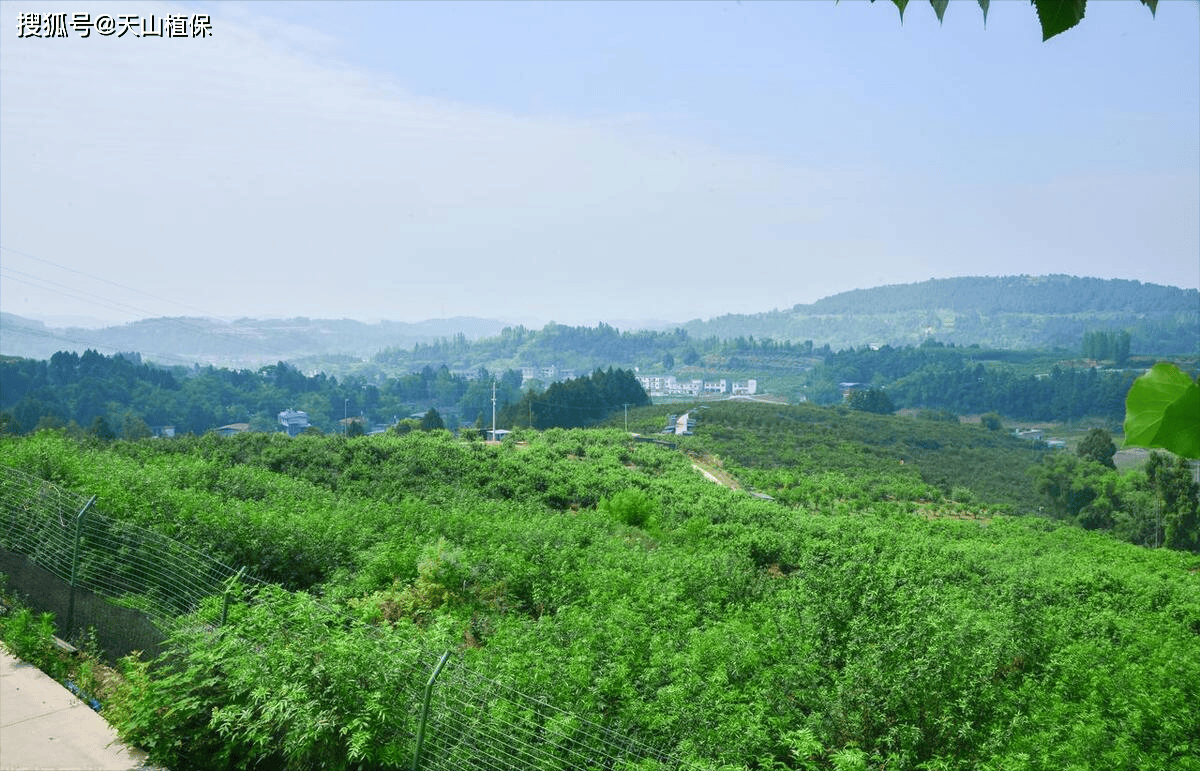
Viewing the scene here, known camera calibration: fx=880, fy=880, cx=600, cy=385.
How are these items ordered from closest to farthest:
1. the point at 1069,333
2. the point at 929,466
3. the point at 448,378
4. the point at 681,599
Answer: the point at 681,599 → the point at 929,466 → the point at 448,378 → the point at 1069,333

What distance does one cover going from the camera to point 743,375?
395 feet

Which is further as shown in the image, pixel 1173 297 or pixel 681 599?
pixel 1173 297

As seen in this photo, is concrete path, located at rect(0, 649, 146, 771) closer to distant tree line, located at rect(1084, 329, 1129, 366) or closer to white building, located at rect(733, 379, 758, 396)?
white building, located at rect(733, 379, 758, 396)

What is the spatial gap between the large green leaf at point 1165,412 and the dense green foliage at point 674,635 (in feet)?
12.8

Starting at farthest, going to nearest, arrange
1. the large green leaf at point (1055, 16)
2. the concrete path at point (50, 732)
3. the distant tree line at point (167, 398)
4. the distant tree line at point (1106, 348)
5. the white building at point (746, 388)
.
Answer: the white building at point (746, 388) → the distant tree line at point (1106, 348) → the distant tree line at point (167, 398) → the concrete path at point (50, 732) → the large green leaf at point (1055, 16)

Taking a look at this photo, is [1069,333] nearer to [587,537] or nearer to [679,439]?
[679,439]

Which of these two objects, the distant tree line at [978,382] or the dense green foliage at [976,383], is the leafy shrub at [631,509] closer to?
the distant tree line at [978,382]

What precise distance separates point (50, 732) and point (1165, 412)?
17.5 ft

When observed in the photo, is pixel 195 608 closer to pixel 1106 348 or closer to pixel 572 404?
pixel 572 404

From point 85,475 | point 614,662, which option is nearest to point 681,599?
point 614,662

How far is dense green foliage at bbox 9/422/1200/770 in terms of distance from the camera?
4.36 metres

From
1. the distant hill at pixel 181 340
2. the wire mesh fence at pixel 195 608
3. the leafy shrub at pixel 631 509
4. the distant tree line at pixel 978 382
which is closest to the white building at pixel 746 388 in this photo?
the distant tree line at pixel 978 382

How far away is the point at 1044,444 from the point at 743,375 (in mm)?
55793

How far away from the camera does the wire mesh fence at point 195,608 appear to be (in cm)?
423
